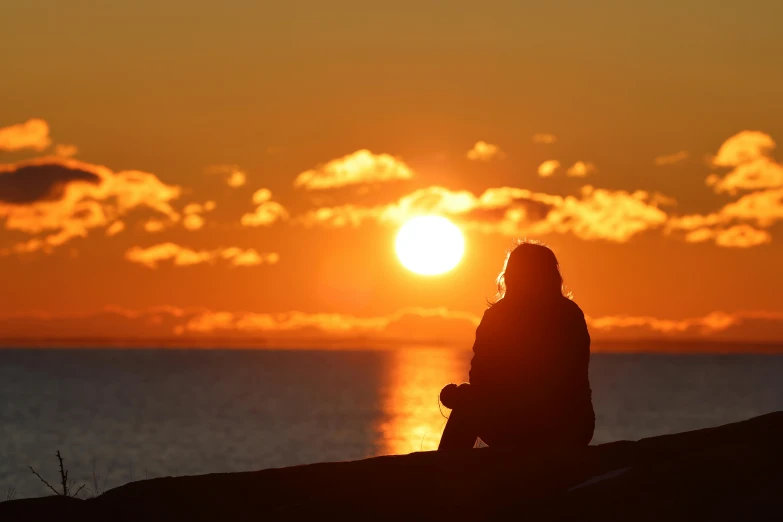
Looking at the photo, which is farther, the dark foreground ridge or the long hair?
the long hair

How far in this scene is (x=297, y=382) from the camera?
510ft

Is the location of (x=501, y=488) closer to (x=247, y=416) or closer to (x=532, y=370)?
(x=532, y=370)

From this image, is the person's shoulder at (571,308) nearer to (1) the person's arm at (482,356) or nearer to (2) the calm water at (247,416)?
(1) the person's arm at (482,356)

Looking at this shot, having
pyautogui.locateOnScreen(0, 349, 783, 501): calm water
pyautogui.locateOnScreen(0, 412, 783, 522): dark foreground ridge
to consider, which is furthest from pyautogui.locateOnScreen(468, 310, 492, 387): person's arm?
pyautogui.locateOnScreen(0, 349, 783, 501): calm water

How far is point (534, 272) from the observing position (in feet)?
30.9

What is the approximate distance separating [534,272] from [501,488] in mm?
1797

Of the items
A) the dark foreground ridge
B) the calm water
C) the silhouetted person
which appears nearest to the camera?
the dark foreground ridge

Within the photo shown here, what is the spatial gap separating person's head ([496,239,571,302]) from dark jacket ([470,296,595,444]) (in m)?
0.07

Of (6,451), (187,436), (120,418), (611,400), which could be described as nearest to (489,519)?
(6,451)

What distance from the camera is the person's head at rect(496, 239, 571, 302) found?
9.38 metres

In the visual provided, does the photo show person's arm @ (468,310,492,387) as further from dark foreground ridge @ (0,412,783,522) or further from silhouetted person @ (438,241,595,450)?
dark foreground ridge @ (0,412,783,522)

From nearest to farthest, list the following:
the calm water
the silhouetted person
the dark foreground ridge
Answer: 1. the dark foreground ridge
2. the silhouetted person
3. the calm water

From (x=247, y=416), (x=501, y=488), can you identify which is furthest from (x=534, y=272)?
(x=247, y=416)

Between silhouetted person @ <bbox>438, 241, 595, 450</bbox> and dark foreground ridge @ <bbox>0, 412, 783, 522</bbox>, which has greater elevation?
silhouetted person @ <bbox>438, 241, 595, 450</bbox>
